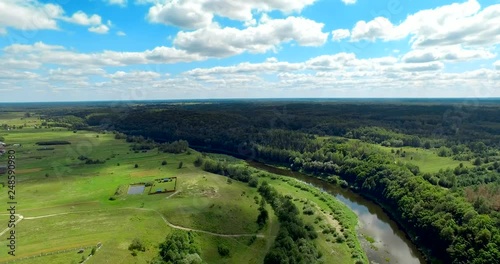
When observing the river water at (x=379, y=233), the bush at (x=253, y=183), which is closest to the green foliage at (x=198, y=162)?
the bush at (x=253, y=183)

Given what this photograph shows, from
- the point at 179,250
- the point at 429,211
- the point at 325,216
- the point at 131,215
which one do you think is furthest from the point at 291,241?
the point at 131,215

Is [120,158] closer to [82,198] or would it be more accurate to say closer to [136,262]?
[82,198]

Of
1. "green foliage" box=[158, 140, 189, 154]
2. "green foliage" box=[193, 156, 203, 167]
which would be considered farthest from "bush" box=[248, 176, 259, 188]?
"green foliage" box=[158, 140, 189, 154]

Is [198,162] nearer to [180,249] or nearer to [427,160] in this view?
[180,249]

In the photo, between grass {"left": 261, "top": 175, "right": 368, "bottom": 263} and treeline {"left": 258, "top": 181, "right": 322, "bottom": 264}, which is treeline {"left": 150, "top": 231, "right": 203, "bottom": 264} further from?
grass {"left": 261, "top": 175, "right": 368, "bottom": 263}

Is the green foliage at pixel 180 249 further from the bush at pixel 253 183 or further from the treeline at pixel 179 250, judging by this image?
the bush at pixel 253 183

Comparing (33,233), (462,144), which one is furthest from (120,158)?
(462,144)
